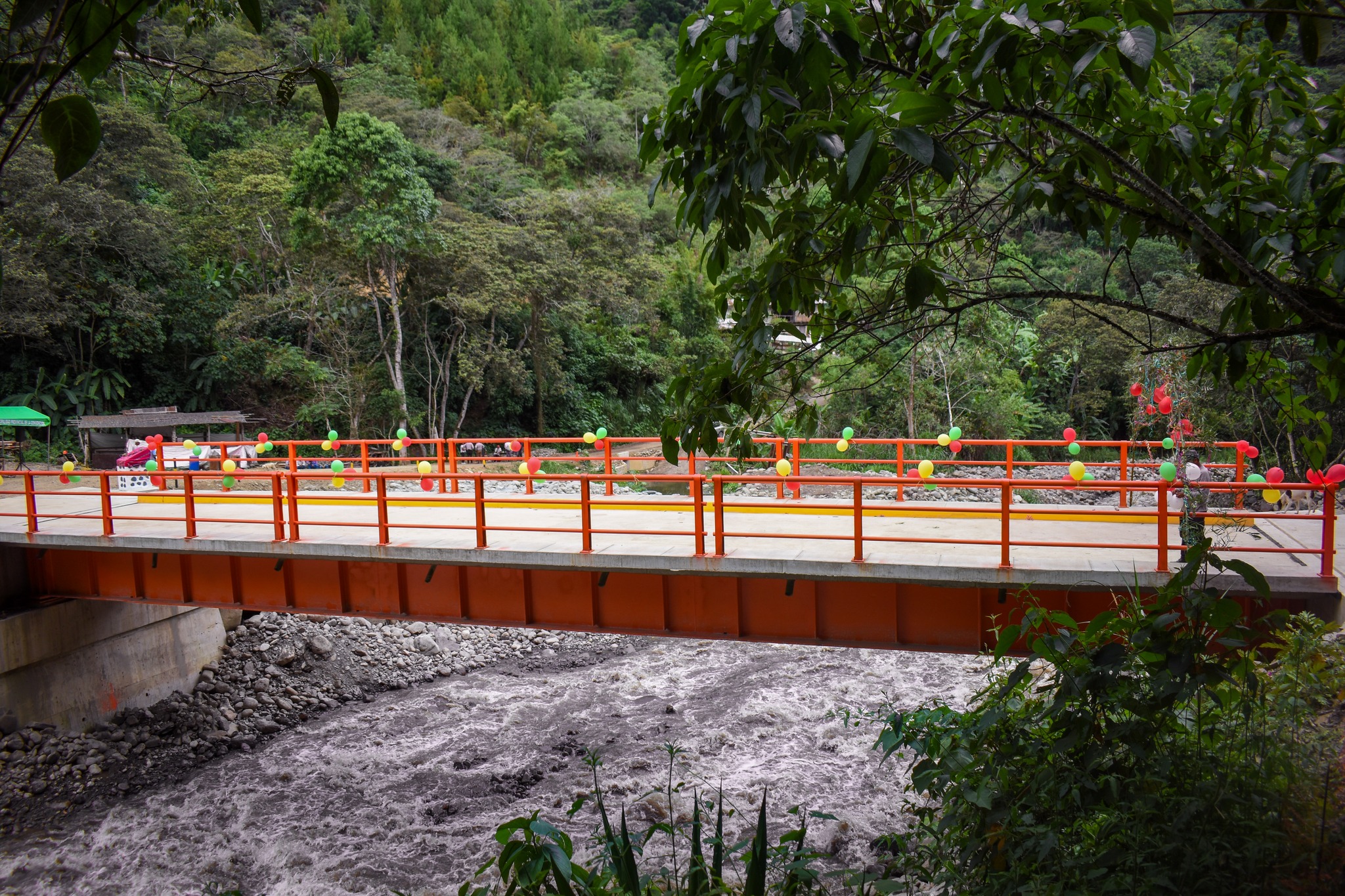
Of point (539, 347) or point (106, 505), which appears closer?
point (106, 505)

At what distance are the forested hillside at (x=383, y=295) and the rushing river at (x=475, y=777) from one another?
9.31m

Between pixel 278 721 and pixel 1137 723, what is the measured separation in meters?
14.0

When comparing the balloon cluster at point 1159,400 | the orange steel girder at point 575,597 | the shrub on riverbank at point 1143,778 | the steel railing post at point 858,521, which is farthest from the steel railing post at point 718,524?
the balloon cluster at point 1159,400

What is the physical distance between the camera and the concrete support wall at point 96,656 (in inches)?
491

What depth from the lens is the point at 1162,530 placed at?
293 inches

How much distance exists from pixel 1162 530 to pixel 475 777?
936 cm

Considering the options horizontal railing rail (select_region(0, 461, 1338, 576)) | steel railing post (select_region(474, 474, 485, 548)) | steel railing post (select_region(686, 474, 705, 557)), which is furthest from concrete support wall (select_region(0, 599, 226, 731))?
steel railing post (select_region(686, 474, 705, 557))

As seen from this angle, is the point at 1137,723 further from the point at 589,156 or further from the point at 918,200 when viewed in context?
the point at 589,156

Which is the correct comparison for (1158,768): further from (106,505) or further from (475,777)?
(106,505)

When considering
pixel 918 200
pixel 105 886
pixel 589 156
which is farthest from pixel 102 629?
pixel 589 156

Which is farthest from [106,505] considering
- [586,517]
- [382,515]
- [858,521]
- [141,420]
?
[141,420]

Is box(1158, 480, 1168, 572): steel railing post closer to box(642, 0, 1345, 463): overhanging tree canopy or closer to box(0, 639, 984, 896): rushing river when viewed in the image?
box(642, 0, 1345, 463): overhanging tree canopy

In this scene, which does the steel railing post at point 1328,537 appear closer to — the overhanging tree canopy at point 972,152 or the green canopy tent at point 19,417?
the overhanging tree canopy at point 972,152

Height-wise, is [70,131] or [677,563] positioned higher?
[70,131]
